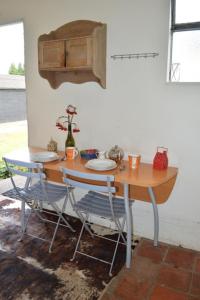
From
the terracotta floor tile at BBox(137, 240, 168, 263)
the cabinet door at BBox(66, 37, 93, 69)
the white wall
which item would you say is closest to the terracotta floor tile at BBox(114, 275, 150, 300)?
the terracotta floor tile at BBox(137, 240, 168, 263)

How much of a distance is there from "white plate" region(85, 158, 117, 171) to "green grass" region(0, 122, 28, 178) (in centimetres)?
207

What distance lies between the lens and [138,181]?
183 centimetres

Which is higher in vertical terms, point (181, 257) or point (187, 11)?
point (187, 11)

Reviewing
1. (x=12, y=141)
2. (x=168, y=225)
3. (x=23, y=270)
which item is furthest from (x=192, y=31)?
(x=12, y=141)

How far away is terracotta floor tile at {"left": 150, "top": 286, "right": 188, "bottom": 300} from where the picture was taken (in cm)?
173

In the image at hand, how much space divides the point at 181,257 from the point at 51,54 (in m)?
2.09

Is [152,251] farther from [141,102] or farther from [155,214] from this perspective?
[141,102]

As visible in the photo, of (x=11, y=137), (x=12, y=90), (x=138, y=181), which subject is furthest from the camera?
(x=11, y=137)

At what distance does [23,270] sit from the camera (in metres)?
1.96

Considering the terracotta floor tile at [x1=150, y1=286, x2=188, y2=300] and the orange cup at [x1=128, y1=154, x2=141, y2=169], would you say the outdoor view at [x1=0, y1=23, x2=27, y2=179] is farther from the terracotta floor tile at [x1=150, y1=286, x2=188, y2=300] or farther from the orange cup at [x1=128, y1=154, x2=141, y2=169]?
the terracotta floor tile at [x1=150, y1=286, x2=188, y2=300]

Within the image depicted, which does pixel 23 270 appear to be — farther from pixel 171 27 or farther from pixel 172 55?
pixel 171 27

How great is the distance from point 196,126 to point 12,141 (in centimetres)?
324

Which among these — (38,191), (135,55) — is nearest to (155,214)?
(38,191)

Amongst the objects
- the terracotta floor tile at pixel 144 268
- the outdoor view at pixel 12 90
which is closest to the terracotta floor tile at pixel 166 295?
the terracotta floor tile at pixel 144 268
